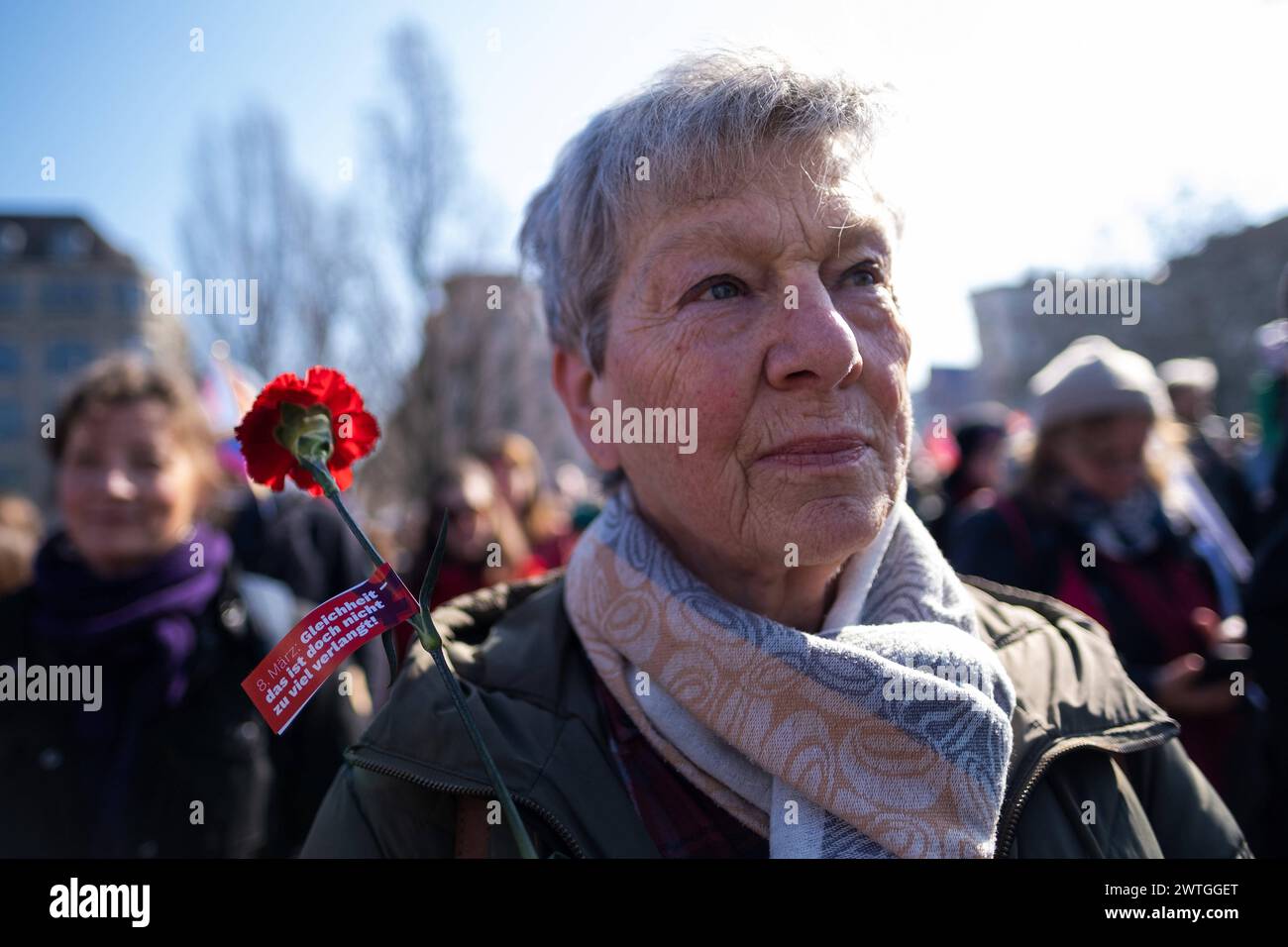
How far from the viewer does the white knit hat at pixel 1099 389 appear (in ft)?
9.87

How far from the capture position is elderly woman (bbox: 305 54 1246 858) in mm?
1261

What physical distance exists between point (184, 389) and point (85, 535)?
1.68ft

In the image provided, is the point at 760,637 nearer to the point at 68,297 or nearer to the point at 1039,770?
the point at 1039,770

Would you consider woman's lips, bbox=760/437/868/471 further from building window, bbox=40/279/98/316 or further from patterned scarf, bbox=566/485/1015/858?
building window, bbox=40/279/98/316

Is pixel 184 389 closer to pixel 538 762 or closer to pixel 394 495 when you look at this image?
pixel 538 762

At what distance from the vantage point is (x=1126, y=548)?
2.79 metres

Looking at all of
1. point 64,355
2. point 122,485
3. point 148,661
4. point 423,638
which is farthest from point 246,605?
point 64,355

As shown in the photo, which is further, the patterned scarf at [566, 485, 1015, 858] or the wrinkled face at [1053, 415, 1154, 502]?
the wrinkled face at [1053, 415, 1154, 502]

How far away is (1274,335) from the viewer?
11.4 ft

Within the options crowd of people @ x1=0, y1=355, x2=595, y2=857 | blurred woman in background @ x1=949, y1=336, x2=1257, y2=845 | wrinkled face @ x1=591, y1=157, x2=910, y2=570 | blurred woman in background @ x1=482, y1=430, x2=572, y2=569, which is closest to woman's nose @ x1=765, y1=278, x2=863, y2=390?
wrinkled face @ x1=591, y1=157, x2=910, y2=570

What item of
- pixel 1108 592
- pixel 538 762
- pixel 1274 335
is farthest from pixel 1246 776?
pixel 538 762

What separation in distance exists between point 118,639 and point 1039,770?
7.36 feet

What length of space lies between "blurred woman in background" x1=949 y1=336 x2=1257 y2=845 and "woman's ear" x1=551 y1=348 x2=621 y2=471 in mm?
1635

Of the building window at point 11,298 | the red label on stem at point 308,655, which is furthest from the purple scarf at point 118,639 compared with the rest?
the building window at point 11,298
